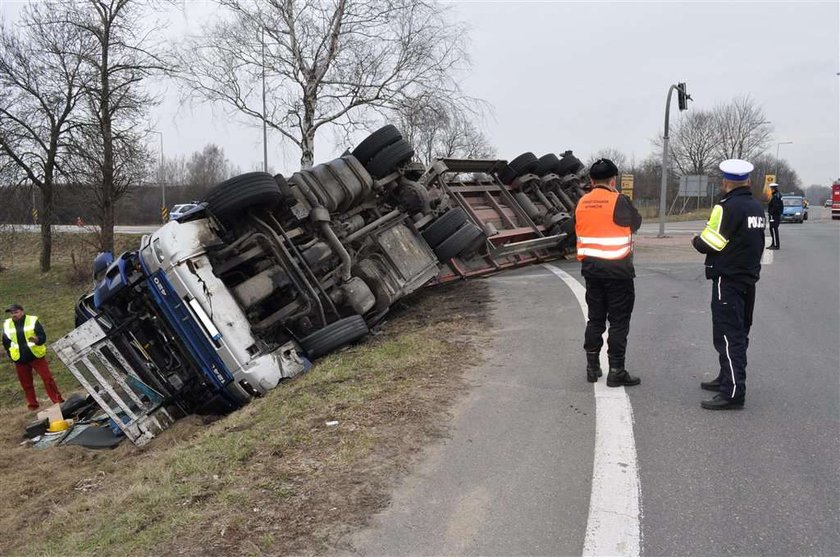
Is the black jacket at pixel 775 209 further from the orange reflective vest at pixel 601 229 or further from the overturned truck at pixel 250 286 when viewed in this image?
the orange reflective vest at pixel 601 229

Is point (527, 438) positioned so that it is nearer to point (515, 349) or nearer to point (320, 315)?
point (515, 349)

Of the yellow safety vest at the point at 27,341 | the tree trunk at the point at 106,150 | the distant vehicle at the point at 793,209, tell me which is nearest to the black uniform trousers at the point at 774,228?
the yellow safety vest at the point at 27,341

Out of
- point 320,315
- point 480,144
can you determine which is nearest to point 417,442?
point 320,315

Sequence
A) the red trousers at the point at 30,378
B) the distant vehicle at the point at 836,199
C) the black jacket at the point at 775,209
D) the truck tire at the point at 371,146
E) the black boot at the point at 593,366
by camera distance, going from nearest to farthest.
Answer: the black boot at the point at 593,366 → the truck tire at the point at 371,146 → the red trousers at the point at 30,378 → the black jacket at the point at 775,209 → the distant vehicle at the point at 836,199

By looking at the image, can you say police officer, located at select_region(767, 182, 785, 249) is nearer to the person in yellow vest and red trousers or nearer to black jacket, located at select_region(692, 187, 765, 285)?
black jacket, located at select_region(692, 187, 765, 285)

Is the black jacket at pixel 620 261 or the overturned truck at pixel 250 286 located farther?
the overturned truck at pixel 250 286

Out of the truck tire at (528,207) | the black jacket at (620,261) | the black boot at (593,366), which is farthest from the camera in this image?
the truck tire at (528,207)

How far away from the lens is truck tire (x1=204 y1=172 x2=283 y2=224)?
604 centimetres

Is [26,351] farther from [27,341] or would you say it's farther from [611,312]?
[611,312]

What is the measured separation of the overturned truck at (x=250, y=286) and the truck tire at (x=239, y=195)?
14 mm

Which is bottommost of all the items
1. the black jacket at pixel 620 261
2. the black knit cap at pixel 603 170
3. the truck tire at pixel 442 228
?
the truck tire at pixel 442 228

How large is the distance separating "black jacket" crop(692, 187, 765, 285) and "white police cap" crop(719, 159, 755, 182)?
0.25 ft

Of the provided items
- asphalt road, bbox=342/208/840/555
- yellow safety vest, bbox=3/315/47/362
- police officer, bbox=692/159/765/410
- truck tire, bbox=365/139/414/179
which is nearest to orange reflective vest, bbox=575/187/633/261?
police officer, bbox=692/159/765/410

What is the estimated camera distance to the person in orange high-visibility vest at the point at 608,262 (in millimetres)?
4273
